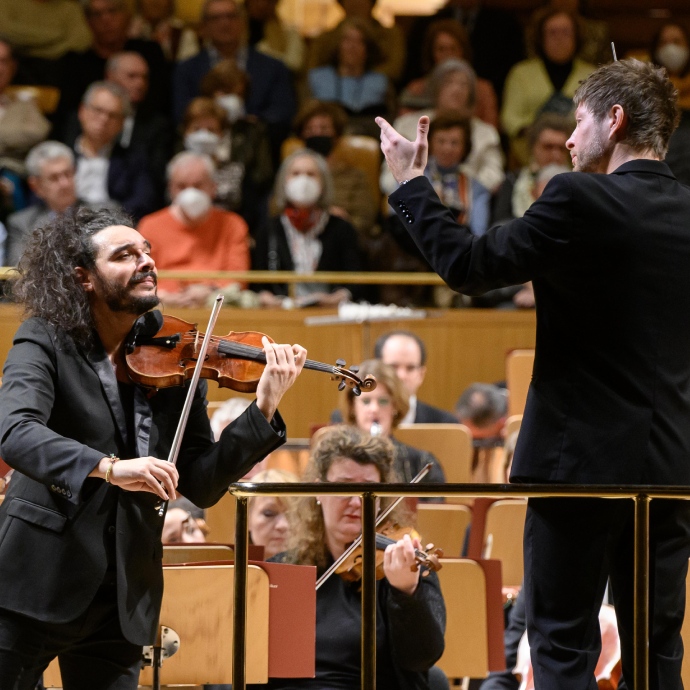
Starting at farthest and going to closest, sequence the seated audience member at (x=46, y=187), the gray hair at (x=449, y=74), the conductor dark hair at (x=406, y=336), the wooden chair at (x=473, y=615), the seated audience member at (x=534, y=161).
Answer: the gray hair at (x=449, y=74), the seated audience member at (x=534, y=161), the seated audience member at (x=46, y=187), the conductor dark hair at (x=406, y=336), the wooden chair at (x=473, y=615)

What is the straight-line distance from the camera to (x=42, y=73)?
7.04 metres

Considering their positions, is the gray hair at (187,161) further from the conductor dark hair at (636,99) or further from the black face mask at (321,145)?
the conductor dark hair at (636,99)

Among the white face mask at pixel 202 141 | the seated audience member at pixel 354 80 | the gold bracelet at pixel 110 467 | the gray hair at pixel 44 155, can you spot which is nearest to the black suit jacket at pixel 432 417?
the white face mask at pixel 202 141

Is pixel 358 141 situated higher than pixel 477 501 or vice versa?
pixel 358 141

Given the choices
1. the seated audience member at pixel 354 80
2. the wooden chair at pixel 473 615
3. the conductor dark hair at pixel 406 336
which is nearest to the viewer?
the wooden chair at pixel 473 615

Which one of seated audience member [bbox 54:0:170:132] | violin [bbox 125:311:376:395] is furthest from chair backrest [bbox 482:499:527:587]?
seated audience member [bbox 54:0:170:132]

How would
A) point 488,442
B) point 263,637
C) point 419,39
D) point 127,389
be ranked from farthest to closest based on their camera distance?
point 419,39
point 488,442
point 263,637
point 127,389

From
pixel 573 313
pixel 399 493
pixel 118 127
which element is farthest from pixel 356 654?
pixel 118 127

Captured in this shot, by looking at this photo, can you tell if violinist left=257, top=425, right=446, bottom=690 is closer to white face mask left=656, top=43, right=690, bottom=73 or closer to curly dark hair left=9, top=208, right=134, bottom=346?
curly dark hair left=9, top=208, right=134, bottom=346

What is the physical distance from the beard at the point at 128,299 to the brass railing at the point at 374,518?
1.27ft

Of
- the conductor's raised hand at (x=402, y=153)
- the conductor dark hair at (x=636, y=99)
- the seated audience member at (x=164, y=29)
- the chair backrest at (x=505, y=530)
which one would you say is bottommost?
the chair backrest at (x=505, y=530)

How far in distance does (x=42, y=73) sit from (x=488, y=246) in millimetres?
5490

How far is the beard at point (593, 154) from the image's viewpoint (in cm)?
224

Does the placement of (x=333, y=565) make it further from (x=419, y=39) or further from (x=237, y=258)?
(x=419, y=39)
